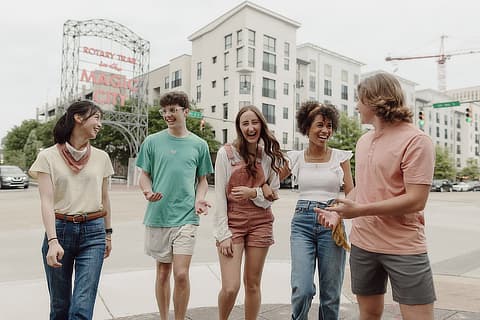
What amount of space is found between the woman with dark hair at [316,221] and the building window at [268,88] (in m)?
38.6

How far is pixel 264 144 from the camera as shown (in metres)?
3.39

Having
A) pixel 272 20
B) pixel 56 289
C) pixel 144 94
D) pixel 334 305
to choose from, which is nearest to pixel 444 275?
pixel 334 305

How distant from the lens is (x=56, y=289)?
272 cm

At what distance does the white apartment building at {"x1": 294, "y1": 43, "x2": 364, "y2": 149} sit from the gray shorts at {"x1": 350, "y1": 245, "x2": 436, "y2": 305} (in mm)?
42013

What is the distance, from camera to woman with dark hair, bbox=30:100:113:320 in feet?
8.71

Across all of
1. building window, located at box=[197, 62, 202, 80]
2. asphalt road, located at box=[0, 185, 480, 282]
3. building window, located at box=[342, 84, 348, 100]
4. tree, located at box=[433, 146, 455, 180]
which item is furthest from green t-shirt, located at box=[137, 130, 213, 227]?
tree, located at box=[433, 146, 455, 180]

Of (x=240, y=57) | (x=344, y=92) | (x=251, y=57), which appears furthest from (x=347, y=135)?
(x=240, y=57)

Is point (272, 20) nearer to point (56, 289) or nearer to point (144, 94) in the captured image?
point (144, 94)

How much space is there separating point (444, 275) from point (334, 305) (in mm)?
3562

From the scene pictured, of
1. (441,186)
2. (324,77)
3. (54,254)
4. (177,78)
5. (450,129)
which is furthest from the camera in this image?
(450,129)

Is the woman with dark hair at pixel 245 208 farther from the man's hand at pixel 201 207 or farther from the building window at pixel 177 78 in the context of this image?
the building window at pixel 177 78

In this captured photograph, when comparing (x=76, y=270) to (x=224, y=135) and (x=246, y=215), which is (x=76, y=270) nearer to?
(x=246, y=215)

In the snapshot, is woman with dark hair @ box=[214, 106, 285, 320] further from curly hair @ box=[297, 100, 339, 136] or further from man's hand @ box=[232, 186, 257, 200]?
curly hair @ box=[297, 100, 339, 136]

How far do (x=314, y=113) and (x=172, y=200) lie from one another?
4.51ft
